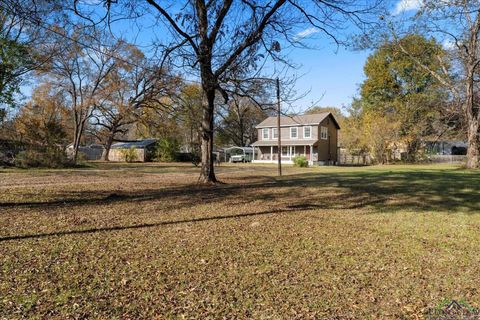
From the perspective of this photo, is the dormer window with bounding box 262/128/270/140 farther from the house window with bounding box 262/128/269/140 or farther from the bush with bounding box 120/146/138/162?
the bush with bounding box 120/146/138/162

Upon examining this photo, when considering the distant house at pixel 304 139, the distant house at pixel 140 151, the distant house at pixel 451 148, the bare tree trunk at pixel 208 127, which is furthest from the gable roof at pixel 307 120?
the bare tree trunk at pixel 208 127

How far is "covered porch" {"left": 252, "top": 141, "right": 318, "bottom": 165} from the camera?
39750 millimetres

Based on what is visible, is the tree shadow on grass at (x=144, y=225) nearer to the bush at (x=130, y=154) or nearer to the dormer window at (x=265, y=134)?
the bush at (x=130, y=154)

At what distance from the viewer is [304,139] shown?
134 feet

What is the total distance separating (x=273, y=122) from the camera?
4503 cm

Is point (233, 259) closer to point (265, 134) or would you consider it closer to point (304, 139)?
point (304, 139)

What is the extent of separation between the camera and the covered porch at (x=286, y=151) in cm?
3975

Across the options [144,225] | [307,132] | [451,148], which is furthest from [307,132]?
[144,225]

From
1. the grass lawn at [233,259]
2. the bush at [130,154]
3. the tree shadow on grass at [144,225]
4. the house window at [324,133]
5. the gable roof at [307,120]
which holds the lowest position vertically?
the grass lawn at [233,259]

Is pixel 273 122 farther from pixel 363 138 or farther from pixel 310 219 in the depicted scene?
pixel 310 219

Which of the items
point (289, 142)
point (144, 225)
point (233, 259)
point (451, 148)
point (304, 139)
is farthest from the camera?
point (451, 148)

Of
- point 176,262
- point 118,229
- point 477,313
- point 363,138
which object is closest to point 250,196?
point 118,229

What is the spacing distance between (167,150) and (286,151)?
15.0 metres

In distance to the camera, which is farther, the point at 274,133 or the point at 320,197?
the point at 274,133
